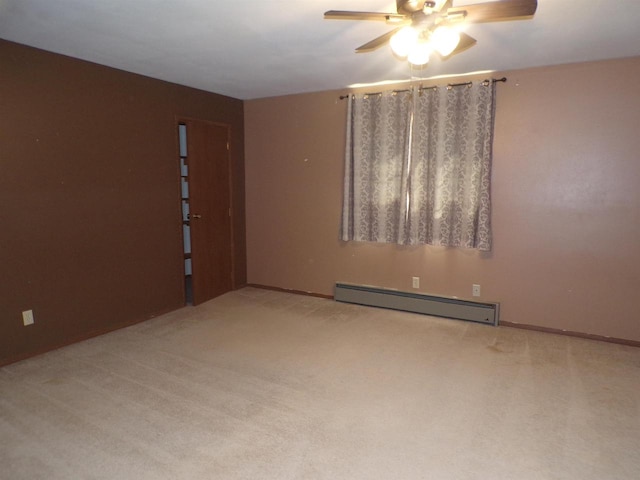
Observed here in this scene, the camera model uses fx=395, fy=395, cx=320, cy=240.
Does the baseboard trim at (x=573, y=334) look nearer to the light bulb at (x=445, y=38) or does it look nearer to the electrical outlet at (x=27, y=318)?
the light bulb at (x=445, y=38)

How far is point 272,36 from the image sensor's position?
8.81 feet

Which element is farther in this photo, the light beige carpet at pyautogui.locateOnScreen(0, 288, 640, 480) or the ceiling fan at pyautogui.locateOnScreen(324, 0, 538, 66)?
the light beige carpet at pyautogui.locateOnScreen(0, 288, 640, 480)

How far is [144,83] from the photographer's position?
3.73 meters

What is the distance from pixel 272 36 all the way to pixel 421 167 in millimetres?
1943

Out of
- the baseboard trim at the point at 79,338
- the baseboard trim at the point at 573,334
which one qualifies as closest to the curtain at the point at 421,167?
the baseboard trim at the point at 573,334

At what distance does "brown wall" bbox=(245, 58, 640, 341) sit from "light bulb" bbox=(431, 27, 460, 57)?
6.35 feet

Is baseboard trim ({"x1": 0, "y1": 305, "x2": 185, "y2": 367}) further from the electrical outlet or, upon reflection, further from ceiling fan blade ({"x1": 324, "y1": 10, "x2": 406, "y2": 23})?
ceiling fan blade ({"x1": 324, "y1": 10, "x2": 406, "y2": 23})

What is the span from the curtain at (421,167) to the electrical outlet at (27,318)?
293 cm

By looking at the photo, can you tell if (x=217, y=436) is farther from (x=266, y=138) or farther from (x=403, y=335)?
(x=266, y=138)

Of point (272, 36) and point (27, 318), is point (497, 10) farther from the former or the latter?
point (27, 318)

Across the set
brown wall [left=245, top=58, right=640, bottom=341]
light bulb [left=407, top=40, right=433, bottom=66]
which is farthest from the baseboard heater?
light bulb [left=407, top=40, right=433, bottom=66]

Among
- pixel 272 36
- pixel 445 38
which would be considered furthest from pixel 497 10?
pixel 272 36

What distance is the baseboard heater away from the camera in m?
3.80

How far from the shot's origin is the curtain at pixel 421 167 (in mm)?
3678
